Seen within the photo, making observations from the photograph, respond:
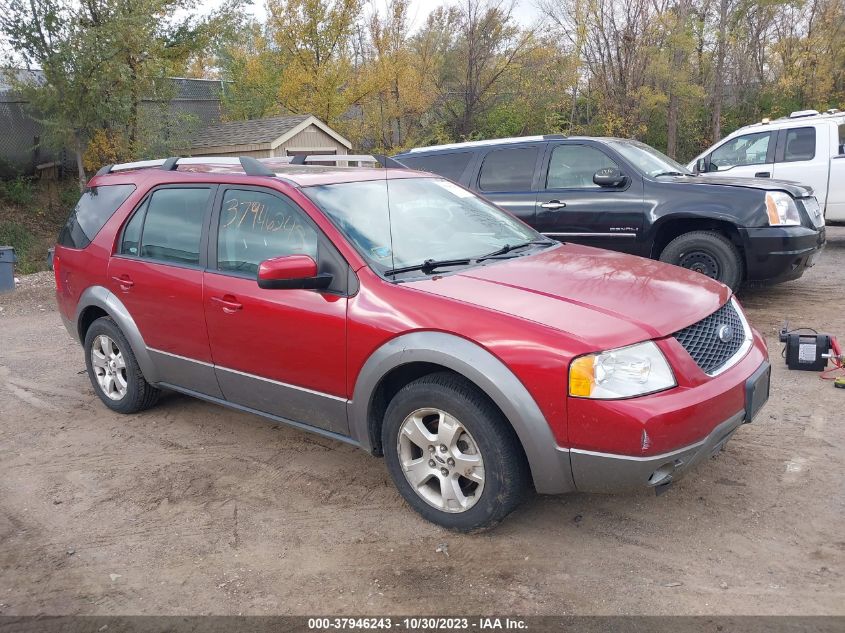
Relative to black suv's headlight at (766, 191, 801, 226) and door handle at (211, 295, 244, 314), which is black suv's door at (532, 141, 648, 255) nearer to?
black suv's headlight at (766, 191, 801, 226)

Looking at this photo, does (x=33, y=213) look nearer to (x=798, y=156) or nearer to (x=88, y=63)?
(x=88, y=63)

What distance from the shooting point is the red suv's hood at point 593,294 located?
121 inches

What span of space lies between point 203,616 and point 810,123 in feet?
37.3

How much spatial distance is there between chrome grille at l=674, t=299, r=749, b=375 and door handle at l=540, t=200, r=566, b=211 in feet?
13.5

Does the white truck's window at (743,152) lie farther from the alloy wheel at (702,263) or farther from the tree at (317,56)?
the tree at (317,56)

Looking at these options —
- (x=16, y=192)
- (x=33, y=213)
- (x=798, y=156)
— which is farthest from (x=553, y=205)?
(x=16, y=192)

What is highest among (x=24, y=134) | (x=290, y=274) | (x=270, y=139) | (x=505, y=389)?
(x=24, y=134)

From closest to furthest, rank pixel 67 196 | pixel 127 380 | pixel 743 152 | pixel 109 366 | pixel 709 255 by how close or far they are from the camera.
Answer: pixel 127 380 → pixel 109 366 → pixel 709 255 → pixel 743 152 → pixel 67 196

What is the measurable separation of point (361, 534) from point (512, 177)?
5.37 meters

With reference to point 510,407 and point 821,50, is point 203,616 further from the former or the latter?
point 821,50

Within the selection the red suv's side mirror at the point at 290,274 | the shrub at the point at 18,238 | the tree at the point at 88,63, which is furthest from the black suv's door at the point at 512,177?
the shrub at the point at 18,238

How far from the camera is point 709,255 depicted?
23.6 ft

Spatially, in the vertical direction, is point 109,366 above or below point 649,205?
below

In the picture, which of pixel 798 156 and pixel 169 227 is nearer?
pixel 169 227
